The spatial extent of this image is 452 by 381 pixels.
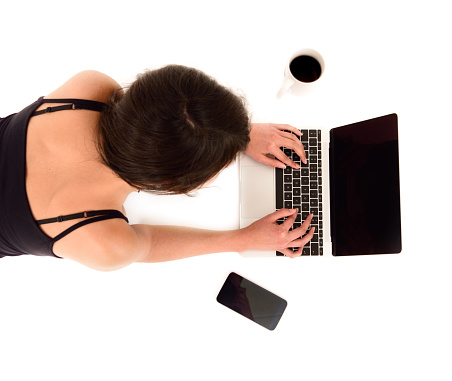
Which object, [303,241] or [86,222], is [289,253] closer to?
[303,241]

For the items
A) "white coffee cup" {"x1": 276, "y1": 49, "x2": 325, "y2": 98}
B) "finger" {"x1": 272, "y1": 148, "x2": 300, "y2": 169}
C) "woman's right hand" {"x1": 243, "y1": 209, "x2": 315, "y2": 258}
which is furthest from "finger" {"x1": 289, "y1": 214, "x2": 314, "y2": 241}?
"white coffee cup" {"x1": 276, "y1": 49, "x2": 325, "y2": 98}

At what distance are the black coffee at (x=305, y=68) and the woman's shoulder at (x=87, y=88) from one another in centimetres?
42

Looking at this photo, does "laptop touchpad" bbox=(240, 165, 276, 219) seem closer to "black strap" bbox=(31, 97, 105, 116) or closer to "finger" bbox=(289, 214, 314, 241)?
"finger" bbox=(289, 214, 314, 241)

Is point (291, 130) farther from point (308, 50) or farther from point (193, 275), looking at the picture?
point (193, 275)

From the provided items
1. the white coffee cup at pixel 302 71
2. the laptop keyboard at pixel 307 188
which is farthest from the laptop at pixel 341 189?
the white coffee cup at pixel 302 71

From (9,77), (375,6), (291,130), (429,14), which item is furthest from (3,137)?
(429,14)

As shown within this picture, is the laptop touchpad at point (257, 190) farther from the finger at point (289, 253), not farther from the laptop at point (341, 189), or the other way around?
the finger at point (289, 253)

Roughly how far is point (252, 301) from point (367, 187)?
416mm

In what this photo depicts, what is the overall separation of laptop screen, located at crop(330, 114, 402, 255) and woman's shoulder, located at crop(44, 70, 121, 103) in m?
0.56

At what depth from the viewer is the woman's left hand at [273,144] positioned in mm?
875

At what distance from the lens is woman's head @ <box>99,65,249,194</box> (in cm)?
50

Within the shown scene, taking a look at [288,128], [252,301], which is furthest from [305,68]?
[252,301]

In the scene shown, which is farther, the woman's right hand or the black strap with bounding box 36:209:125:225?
the woman's right hand

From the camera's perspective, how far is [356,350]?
0.91m
